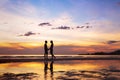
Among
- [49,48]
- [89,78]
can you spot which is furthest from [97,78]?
[49,48]

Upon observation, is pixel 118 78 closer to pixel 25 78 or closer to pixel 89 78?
pixel 89 78

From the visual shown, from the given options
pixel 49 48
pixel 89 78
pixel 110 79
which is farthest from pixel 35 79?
pixel 49 48

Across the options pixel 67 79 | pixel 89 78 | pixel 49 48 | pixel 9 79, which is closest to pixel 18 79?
pixel 9 79

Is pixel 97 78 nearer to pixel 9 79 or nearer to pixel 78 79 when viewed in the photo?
pixel 78 79

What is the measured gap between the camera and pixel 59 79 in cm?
1402

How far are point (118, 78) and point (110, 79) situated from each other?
2.04 feet

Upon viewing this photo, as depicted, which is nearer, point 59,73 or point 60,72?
point 59,73

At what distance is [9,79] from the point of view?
14008 mm

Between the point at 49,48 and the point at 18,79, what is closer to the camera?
the point at 18,79

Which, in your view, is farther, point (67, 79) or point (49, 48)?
point (49, 48)

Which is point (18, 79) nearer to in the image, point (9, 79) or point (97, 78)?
point (9, 79)

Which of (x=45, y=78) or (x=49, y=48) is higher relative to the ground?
(x=49, y=48)

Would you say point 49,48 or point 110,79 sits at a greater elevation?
point 49,48

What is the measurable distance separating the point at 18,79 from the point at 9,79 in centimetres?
50
